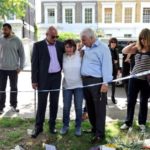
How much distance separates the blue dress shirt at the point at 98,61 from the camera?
23.1ft

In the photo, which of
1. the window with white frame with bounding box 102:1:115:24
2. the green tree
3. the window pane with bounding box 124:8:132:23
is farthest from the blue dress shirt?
the window with white frame with bounding box 102:1:115:24

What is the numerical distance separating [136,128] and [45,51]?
7.44ft

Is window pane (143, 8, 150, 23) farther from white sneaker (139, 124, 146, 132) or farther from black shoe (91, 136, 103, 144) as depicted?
black shoe (91, 136, 103, 144)

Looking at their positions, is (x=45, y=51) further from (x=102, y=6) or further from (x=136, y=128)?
(x=102, y=6)

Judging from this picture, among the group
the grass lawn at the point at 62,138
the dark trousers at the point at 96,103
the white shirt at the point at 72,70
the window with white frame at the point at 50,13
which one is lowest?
the grass lawn at the point at 62,138

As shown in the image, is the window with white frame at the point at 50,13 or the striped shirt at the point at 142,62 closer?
the striped shirt at the point at 142,62

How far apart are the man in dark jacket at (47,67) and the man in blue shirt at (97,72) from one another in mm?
458

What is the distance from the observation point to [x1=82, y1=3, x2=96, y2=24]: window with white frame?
184 ft

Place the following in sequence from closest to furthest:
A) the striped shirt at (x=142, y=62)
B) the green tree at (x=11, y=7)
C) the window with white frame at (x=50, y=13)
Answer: the striped shirt at (x=142, y=62) → the green tree at (x=11, y=7) → the window with white frame at (x=50, y=13)

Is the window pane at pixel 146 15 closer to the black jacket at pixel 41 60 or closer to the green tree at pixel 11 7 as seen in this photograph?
the green tree at pixel 11 7

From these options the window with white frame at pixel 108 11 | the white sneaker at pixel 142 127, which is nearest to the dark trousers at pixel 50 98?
the white sneaker at pixel 142 127

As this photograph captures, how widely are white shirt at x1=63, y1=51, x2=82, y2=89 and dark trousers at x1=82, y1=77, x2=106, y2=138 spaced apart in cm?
15

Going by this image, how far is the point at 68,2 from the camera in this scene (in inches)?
2238

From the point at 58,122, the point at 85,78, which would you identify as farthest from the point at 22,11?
the point at 85,78
